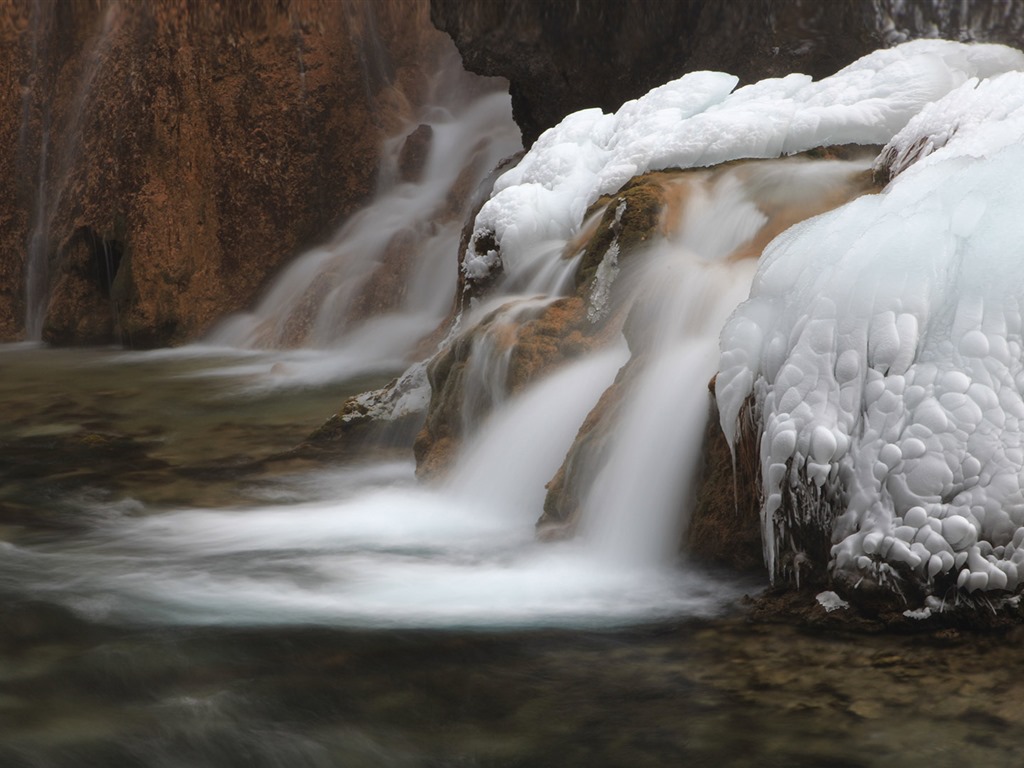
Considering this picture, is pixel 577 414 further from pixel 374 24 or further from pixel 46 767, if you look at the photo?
pixel 374 24

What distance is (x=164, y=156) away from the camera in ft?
32.5

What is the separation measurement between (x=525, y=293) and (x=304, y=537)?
61.2 inches

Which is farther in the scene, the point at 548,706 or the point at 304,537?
the point at 304,537

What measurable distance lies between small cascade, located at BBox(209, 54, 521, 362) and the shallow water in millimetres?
4664

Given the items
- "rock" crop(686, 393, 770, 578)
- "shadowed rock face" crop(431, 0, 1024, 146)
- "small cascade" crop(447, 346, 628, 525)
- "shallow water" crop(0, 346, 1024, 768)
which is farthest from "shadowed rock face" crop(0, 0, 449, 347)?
"rock" crop(686, 393, 770, 578)

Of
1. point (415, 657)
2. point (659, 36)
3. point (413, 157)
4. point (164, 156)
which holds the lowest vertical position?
point (415, 657)

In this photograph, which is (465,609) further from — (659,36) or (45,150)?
(45,150)

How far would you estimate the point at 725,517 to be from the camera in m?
3.33

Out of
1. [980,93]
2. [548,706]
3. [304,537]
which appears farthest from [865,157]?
[548,706]

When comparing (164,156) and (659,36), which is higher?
(659,36)

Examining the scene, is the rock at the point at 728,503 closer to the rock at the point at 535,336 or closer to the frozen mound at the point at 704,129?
the rock at the point at 535,336

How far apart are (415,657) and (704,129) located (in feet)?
9.54

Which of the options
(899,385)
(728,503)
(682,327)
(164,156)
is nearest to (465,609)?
(728,503)

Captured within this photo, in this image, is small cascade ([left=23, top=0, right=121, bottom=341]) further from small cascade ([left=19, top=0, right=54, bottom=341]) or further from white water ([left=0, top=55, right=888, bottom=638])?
white water ([left=0, top=55, right=888, bottom=638])
